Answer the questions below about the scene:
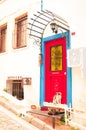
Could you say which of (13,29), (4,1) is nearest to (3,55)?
(13,29)

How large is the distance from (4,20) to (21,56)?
2.73 metres

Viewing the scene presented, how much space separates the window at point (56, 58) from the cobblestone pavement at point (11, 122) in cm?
217

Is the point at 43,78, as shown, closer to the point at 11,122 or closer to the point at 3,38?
the point at 11,122

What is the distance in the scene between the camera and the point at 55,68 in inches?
357

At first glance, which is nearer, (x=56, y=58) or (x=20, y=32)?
(x=56, y=58)

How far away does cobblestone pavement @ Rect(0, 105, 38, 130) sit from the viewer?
22.9ft

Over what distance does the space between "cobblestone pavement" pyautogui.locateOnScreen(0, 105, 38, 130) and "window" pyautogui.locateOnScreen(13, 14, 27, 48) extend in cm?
372

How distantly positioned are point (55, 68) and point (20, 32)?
126 inches

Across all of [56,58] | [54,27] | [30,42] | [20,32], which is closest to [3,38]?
[20,32]

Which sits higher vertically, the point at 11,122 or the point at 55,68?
the point at 55,68

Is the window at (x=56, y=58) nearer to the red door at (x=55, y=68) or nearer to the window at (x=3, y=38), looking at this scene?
the red door at (x=55, y=68)

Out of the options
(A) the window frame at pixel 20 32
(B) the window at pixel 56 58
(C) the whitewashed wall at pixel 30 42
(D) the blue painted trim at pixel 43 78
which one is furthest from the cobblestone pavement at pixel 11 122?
(A) the window frame at pixel 20 32

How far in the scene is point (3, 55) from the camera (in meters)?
12.2

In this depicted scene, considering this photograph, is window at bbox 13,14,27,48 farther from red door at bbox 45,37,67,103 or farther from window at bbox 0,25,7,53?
red door at bbox 45,37,67,103
